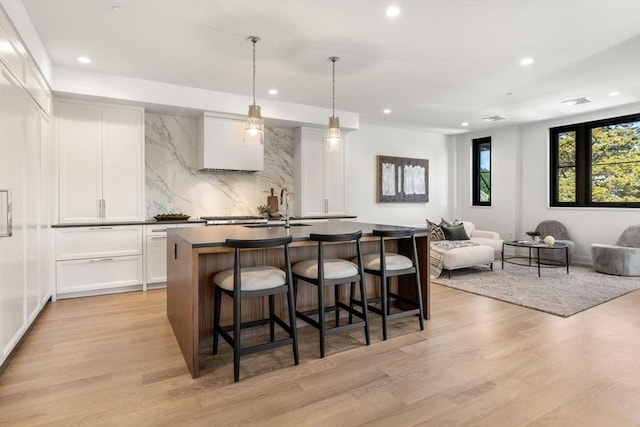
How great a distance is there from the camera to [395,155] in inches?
304

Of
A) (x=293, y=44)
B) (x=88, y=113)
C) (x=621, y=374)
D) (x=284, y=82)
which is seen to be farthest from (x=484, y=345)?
(x=88, y=113)

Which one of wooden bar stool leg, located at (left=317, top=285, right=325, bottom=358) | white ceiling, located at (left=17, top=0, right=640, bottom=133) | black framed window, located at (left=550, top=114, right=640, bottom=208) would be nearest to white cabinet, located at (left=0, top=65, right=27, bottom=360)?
white ceiling, located at (left=17, top=0, right=640, bottom=133)

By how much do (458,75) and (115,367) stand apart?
4595 mm

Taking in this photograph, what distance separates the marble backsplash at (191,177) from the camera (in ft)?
16.9

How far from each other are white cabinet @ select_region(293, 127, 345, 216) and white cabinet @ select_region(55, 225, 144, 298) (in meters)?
2.48

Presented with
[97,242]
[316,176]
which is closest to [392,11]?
[316,176]

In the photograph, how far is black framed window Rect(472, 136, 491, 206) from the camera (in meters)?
8.00

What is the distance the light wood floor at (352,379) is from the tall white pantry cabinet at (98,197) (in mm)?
1011

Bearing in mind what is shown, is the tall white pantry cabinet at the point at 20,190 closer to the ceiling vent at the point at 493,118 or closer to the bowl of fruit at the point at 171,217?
the bowl of fruit at the point at 171,217

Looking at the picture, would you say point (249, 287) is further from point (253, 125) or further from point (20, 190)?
point (20, 190)

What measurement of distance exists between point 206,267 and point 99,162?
8.69 feet

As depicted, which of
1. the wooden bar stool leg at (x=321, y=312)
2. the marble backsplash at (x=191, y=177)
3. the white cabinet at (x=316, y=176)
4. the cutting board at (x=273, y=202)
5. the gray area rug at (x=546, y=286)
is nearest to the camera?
the wooden bar stool leg at (x=321, y=312)

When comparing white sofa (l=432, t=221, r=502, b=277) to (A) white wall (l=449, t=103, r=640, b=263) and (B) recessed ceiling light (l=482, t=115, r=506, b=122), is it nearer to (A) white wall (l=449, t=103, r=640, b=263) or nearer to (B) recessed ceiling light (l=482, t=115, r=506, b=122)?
(A) white wall (l=449, t=103, r=640, b=263)

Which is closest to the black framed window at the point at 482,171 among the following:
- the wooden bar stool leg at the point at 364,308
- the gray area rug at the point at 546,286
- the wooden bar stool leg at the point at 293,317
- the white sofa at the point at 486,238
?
the white sofa at the point at 486,238
